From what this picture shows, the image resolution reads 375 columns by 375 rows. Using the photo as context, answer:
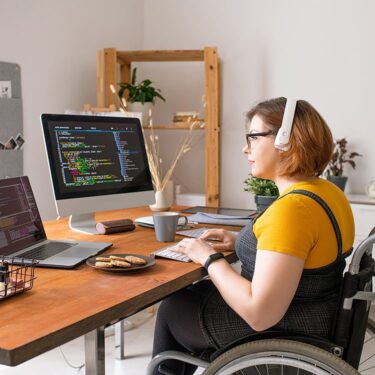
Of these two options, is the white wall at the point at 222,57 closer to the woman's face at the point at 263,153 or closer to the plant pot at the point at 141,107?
the plant pot at the point at 141,107

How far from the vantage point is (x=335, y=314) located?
1.41 meters

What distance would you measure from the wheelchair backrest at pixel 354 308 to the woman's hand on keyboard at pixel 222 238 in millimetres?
490

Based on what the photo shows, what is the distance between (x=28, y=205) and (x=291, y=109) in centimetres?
85

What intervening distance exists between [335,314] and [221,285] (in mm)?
303

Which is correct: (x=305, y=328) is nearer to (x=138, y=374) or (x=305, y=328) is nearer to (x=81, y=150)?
(x=81, y=150)

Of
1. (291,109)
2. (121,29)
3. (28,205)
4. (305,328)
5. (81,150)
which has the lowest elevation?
(305,328)

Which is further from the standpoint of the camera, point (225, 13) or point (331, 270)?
point (225, 13)

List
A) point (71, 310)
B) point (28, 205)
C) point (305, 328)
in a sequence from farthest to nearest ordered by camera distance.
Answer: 1. point (28, 205)
2. point (305, 328)
3. point (71, 310)

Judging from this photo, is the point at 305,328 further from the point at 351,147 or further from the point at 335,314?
the point at 351,147

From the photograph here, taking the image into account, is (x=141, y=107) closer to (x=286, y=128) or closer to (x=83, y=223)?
(x=83, y=223)

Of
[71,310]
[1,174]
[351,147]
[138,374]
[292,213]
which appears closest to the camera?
[71,310]

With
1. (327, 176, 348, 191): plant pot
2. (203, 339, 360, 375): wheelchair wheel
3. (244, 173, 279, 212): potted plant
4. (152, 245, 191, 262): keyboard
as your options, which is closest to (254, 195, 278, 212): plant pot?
(244, 173, 279, 212): potted plant

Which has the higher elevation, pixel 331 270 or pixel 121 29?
pixel 121 29

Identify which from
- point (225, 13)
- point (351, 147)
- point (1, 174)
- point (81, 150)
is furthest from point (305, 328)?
point (225, 13)
